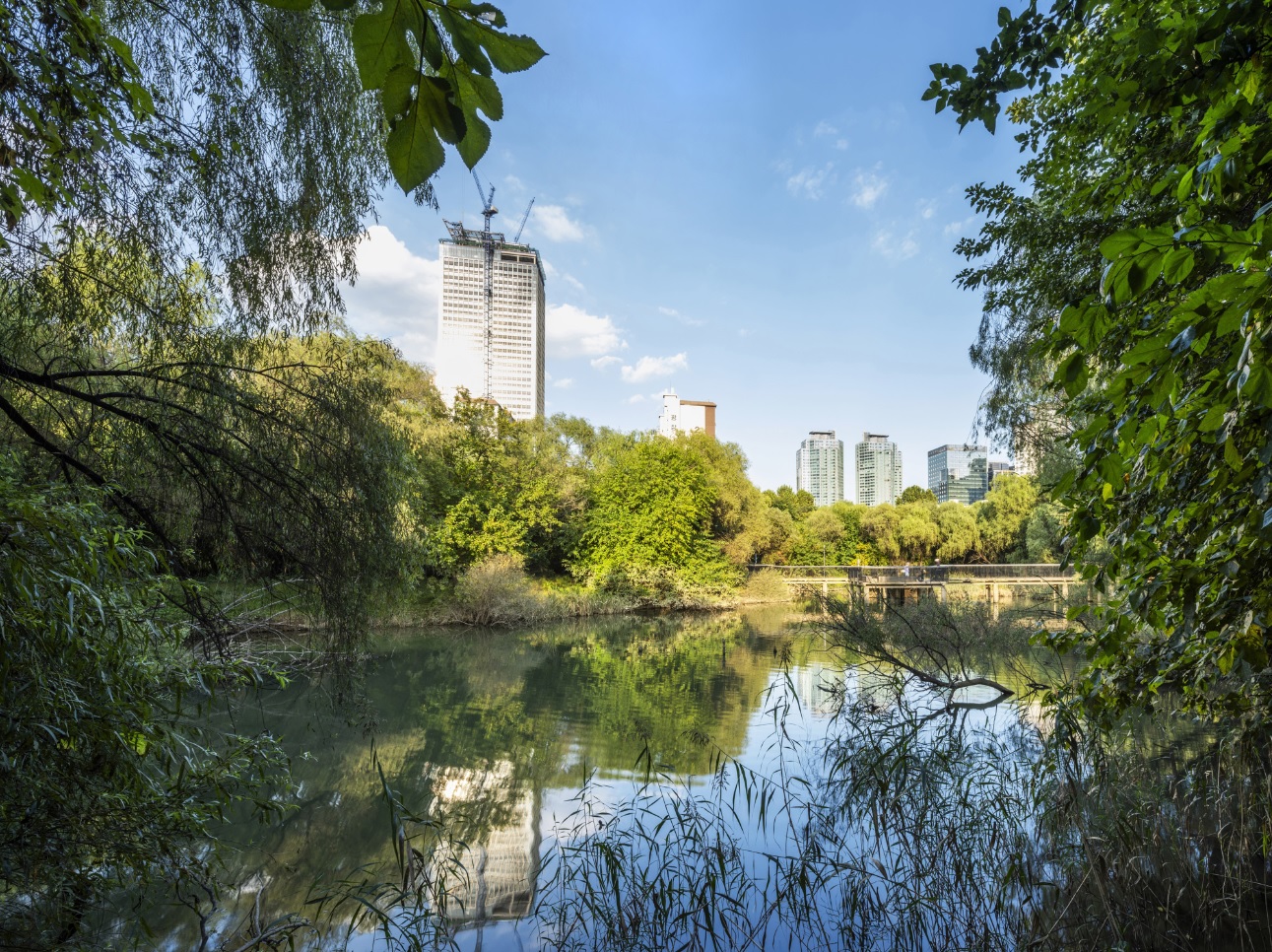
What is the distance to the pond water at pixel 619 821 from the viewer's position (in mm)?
3543

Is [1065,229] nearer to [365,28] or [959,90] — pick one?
[959,90]

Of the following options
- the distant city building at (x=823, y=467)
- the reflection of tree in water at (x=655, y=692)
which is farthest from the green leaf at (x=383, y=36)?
the distant city building at (x=823, y=467)

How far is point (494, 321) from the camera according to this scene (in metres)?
51.0

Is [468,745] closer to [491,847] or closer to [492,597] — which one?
[491,847]

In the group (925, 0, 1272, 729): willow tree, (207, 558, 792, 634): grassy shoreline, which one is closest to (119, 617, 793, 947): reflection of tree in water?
(207, 558, 792, 634): grassy shoreline

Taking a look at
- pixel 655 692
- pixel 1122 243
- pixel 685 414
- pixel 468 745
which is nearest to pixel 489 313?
pixel 685 414

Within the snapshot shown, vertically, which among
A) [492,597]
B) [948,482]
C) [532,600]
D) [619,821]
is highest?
[948,482]

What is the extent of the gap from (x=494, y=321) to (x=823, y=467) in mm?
61069

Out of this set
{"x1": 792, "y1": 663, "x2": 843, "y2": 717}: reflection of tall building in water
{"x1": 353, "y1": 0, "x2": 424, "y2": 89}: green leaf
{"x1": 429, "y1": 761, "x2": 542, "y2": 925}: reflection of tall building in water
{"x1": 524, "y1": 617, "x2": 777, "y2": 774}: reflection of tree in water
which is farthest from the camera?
{"x1": 792, "y1": 663, "x2": 843, "y2": 717}: reflection of tall building in water

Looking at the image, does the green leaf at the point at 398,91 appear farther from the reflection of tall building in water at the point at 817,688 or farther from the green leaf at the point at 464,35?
the reflection of tall building in water at the point at 817,688

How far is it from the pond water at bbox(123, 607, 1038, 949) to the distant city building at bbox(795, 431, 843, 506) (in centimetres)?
9237

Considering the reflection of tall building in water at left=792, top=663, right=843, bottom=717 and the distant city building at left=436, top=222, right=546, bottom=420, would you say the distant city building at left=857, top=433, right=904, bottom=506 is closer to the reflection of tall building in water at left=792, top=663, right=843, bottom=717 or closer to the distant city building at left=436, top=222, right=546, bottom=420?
the distant city building at left=436, top=222, right=546, bottom=420

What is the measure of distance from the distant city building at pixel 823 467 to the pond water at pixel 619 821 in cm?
9237

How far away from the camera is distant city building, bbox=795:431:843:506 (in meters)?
98.6
